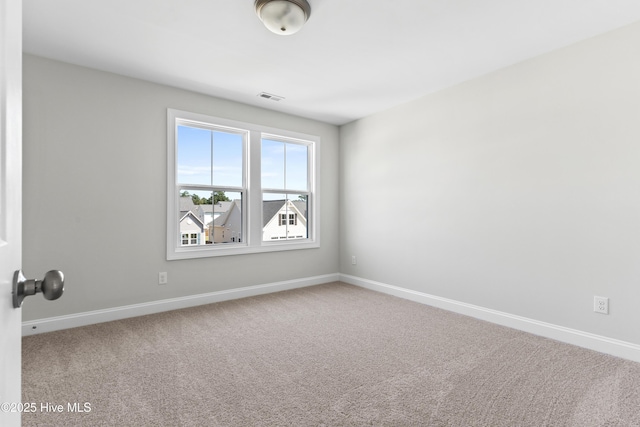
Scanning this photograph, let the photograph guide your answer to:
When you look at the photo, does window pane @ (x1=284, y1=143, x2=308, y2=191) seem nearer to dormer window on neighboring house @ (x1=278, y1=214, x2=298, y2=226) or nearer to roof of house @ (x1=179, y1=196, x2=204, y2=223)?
dormer window on neighboring house @ (x1=278, y1=214, x2=298, y2=226)

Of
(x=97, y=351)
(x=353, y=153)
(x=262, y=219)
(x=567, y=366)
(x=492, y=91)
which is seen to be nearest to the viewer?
(x=567, y=366)

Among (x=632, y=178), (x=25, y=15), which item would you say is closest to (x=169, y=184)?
(x=25, y=15)

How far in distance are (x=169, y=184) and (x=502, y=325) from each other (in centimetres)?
369

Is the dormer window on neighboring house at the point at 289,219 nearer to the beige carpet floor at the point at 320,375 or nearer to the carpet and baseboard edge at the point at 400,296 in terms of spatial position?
the carpet and baseboard edge at the point at 400,296

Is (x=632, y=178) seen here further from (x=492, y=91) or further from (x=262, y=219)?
(x=262, y=219)

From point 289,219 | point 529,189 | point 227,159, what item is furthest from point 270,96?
point 529,189

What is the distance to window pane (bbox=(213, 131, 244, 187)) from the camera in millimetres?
3943

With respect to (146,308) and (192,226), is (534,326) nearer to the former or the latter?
(192,226)

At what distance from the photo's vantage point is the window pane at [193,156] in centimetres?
370

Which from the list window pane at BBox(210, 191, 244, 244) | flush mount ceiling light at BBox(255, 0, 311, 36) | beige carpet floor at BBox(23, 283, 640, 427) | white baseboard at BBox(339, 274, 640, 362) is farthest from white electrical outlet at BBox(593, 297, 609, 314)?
window pane at BBox(210, 191, 244, 244)

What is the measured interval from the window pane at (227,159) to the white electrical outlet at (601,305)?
3.73 meters

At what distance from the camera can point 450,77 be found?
3.34 m

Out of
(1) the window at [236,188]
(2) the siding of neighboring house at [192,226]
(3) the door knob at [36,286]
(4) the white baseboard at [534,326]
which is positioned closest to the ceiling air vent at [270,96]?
(1) the window at [236,188]

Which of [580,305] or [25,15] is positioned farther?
[580,305]
